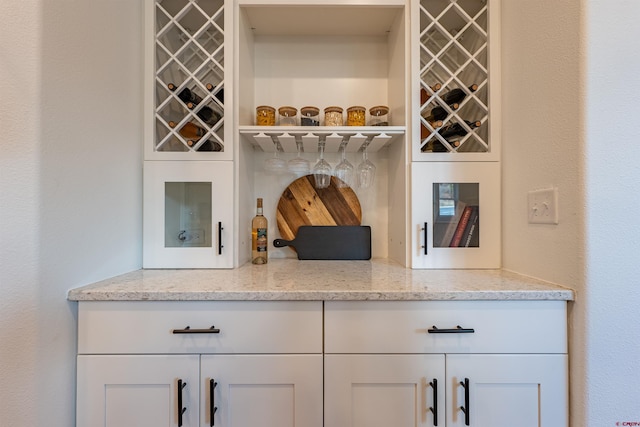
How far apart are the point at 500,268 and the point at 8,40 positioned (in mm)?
1746

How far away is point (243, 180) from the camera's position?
1339 mm

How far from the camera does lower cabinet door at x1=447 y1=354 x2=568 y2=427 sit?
0.89m

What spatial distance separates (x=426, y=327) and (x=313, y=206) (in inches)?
32.0

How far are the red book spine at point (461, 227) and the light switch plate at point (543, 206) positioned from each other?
8.7 inches

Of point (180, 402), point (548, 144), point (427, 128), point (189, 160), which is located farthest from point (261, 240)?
point (548, 144)

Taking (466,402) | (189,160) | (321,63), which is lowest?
(466,402)

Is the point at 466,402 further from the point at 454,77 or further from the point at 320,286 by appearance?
the point at 454,77

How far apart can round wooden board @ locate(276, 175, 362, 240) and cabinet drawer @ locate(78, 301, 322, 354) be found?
643mm

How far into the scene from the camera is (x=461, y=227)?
124 cm

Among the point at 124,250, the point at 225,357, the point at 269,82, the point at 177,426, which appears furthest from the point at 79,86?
the point at 177,426

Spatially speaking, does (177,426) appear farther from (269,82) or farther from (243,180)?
(269,82)

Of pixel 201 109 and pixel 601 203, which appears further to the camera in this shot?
pixel 201 109

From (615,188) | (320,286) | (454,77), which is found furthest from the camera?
(454,77)

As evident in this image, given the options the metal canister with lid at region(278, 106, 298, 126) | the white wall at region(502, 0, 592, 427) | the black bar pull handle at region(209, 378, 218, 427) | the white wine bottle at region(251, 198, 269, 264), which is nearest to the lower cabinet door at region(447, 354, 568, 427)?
the white wall at region(502, 0, 592, 427)
